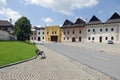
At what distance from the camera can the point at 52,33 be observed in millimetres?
105375

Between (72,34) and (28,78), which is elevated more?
(72,34)

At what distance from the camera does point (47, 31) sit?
4259 inches

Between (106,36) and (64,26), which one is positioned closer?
(106,36)

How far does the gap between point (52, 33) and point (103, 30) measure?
1234 inches

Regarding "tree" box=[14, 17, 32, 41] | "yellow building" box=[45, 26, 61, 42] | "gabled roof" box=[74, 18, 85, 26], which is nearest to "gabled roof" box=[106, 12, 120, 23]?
"gabled roof" box=[74, 18, 85, 26]

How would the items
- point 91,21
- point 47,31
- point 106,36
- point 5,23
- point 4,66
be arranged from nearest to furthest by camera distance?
1. point 4,66
2. point 106,36
3. point 91,21
4. point 5,23
5. point 47,31

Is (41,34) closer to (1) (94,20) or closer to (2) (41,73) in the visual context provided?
(1) (94,20)

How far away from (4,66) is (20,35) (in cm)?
5987

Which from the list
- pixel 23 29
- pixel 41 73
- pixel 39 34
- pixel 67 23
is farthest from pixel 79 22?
pixel 41 73

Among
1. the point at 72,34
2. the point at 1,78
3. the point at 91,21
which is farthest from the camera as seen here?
the point at 72,34

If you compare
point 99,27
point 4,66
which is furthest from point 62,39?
point 4,66

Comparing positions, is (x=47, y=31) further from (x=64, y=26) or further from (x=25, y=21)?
(x=25, y=21)

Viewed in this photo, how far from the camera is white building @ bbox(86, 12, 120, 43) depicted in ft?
254

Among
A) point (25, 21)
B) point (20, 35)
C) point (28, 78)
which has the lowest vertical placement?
point (28, 78)
